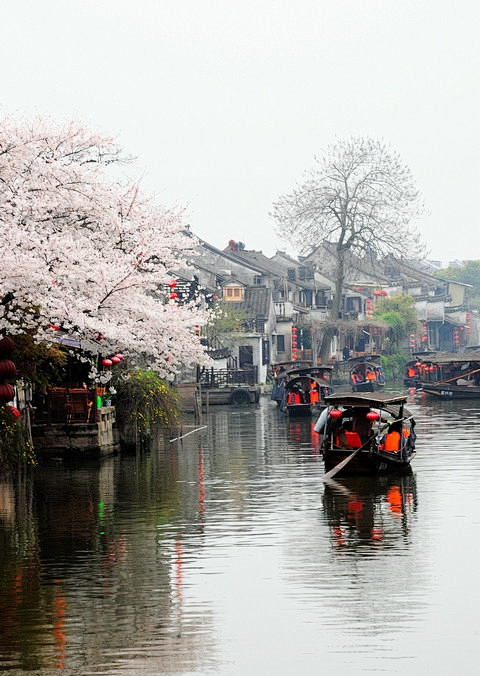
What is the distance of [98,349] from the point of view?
33.5 m

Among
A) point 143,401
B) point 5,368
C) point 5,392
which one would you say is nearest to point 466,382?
point 143,401

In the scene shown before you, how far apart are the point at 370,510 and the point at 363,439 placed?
22.6ft

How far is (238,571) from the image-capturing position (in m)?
18.2

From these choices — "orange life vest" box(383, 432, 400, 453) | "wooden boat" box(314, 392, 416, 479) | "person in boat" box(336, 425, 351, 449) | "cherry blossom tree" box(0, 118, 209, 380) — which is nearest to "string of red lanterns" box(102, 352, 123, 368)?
"cherry blossom tree" box(0, 118, 209, 380)

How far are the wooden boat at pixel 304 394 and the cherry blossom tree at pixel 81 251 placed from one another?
60.5 ft

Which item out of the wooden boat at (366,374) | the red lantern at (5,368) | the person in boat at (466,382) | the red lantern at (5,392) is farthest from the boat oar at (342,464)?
the wooden boat at (366,374)

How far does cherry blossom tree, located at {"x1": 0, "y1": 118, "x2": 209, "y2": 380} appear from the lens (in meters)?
27.1

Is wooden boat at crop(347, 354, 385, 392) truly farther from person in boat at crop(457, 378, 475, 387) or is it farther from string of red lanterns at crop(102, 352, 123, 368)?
string of red lanterns at crop(102, 352, 123, 368)

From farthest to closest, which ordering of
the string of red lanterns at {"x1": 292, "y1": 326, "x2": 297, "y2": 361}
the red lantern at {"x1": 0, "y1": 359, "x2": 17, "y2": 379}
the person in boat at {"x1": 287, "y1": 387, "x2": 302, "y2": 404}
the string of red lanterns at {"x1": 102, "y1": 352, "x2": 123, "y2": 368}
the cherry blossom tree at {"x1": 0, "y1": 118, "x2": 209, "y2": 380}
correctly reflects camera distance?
the string of red lanterns at {"x1": 292, "y1": 326, "x2": 297, "y2": 361}
the person in boat at {"x1": 287, "y1": 387, "x2": 302, "y2": 404}
the string of red lanterns at {"x1": 102, "y1": 352, "x2": 123, "y2": 368}
the cherry blossom tree at {"x1": 0, "y1": 118, "x2": 209, "y2": 380}
the red lantern at {"x1": 0, "y1": 359, "x2": 17, "y2": 379}

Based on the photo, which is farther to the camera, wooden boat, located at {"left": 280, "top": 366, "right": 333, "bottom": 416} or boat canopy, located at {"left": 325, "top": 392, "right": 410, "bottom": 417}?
wooden boat, located at {"left": 280, "top": 366, "right": 333, "bottom": 416}

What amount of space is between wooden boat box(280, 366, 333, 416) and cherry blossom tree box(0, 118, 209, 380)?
18445 mm

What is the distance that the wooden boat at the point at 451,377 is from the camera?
6781 cm

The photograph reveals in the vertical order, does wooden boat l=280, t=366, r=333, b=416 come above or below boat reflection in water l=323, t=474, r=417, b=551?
above

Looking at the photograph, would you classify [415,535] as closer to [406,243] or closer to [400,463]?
[400,463]
